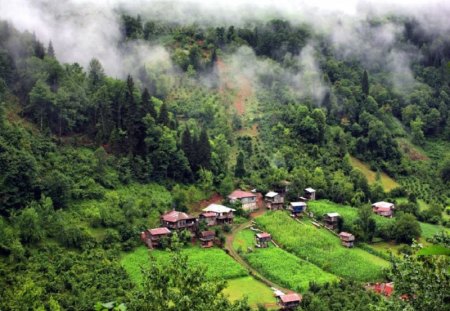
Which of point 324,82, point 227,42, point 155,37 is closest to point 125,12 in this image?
point 155,37

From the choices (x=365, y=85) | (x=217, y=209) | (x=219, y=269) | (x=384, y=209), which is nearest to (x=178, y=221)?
(x=217, y=209)

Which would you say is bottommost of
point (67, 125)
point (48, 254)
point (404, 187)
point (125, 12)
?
point (404, 187)

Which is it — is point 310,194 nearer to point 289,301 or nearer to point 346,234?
point 346,234

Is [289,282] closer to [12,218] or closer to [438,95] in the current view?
[12,218]

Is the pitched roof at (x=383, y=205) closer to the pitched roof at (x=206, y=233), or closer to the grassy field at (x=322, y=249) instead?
the grassy field at (x=322, y=249)

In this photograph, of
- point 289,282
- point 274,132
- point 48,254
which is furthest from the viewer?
point 274,132
